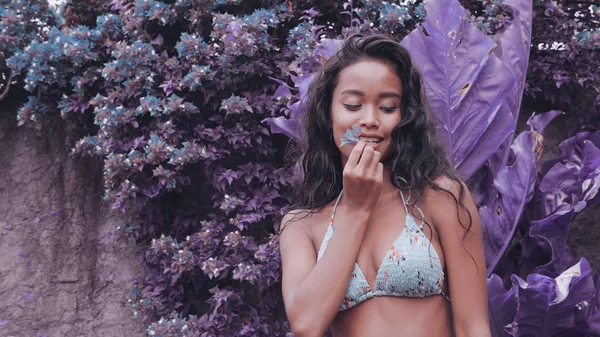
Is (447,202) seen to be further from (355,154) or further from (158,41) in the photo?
(158,41)

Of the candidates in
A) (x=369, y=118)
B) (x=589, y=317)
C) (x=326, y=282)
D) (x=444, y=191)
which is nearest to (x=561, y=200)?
(x=589, y=317)

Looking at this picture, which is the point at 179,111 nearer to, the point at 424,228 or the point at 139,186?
the point at 139,186

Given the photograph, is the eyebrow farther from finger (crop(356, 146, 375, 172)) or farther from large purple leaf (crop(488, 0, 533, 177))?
large purple leaf (crop(488, 0, 533, 177))

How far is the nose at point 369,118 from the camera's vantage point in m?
1.81

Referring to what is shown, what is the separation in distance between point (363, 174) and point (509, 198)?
130 centimetres

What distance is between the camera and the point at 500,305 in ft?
8.16

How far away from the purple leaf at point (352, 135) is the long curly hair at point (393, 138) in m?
0.14

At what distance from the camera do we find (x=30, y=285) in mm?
3514

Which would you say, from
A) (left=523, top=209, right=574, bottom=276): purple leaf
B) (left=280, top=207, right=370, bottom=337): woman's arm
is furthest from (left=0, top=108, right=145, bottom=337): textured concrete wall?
(left=523, top=209, right=574, bottom=276): purple leaf

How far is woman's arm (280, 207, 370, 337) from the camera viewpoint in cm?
172

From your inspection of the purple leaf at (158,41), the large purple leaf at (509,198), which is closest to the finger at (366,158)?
the large purple leaf at (509,198)

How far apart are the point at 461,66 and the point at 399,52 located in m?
0.95

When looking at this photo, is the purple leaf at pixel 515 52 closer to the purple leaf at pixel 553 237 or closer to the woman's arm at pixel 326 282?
the purple leaf at pixel 553 237

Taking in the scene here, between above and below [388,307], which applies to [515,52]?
above
